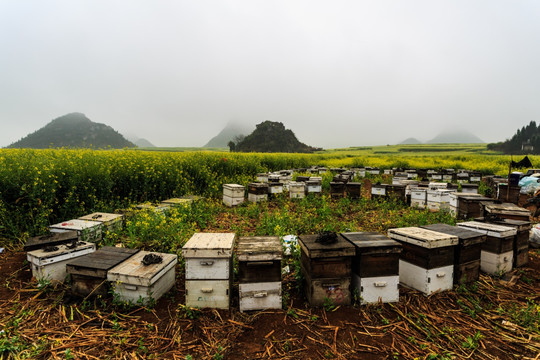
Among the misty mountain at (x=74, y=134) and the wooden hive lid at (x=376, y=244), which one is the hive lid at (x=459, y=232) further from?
the misty mountain at (x=74, y=134)

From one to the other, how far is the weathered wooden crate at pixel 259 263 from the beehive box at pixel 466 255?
2890mm

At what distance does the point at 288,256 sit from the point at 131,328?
285 cm

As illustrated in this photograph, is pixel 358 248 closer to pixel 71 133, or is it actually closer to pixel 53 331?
pixel 53 331

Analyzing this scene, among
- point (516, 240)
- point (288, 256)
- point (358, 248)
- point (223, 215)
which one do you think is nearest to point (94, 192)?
point (223, 215)

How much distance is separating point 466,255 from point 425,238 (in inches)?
41.1

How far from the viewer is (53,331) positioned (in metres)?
3.18

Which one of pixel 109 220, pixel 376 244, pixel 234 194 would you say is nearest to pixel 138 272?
pixel 109 220

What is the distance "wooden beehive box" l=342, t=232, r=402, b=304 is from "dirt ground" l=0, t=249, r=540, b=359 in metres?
0.17

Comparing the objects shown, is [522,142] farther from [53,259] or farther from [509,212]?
[53,259]

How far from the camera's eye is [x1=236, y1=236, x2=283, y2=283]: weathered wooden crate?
3.36 m

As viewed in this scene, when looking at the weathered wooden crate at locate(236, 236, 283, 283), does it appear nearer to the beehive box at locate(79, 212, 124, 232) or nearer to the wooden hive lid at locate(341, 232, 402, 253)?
the wooden hive lid at locate(341, 232, 402, 253)

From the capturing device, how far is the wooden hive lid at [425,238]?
3691mm

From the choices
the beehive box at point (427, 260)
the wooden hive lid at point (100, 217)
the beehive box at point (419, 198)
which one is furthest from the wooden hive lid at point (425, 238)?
the beehive box at point (419, 198)

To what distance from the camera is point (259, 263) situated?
340cm
